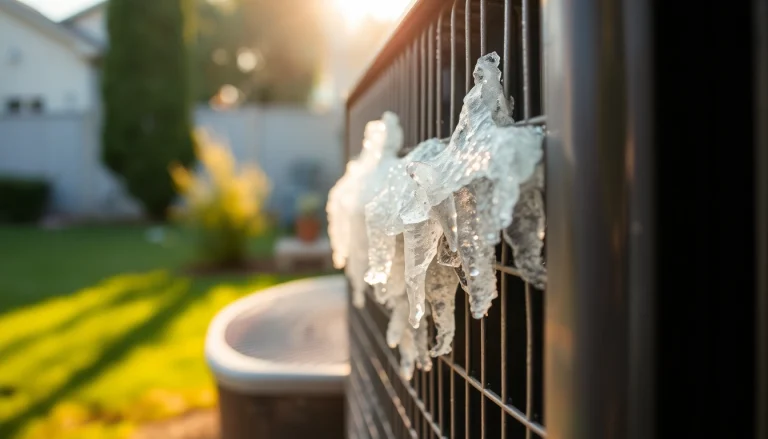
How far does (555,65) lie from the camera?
504mm

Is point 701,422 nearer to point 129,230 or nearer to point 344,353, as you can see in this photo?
point 344,353

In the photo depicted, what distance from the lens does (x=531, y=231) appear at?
575 millimetres

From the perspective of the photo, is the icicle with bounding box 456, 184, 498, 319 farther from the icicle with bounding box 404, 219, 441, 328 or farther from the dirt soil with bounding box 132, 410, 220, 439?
the dirt soil with bounding box 132, 410, 220, 439

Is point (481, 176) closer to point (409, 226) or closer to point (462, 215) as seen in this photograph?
point (462, 215)

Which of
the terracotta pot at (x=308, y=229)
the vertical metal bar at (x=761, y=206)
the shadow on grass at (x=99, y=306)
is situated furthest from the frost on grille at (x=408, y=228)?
Answer: the terracotta pot at (x=308, y=229)

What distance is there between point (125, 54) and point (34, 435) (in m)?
11.3

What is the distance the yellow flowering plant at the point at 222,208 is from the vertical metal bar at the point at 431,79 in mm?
5978

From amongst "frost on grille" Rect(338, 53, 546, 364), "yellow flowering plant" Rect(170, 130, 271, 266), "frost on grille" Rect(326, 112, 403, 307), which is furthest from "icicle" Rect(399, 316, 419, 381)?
"yellow flowering plant" Rect(170, 130, 271, 266)

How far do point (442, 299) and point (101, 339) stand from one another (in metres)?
3.85

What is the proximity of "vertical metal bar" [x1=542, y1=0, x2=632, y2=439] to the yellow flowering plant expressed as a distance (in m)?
6.52

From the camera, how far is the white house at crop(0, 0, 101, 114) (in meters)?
15.8

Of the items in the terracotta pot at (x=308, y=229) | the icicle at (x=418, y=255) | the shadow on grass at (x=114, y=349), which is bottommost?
the shadow on grass at (x=114, y=349)

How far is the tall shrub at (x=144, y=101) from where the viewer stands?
12.4 m

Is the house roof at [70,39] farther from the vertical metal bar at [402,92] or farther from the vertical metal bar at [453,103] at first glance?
the vertical metal bar at [453,103]
